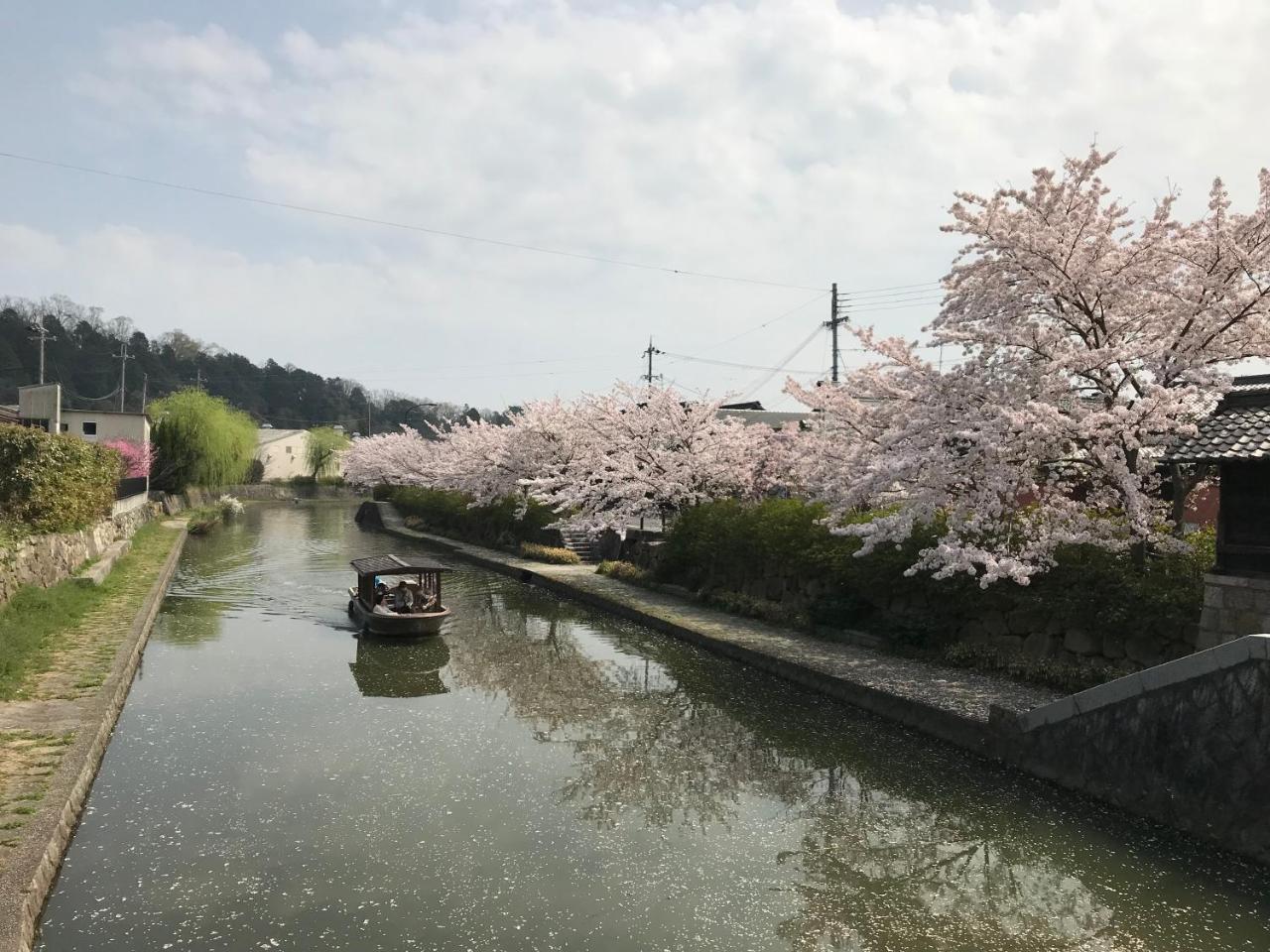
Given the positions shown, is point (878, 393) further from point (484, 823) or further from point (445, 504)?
point (445, 504)

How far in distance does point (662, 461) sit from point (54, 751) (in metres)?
18.4

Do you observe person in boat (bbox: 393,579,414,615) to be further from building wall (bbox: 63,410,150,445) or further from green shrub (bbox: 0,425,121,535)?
building wall (bbox: 63,410,150,445)

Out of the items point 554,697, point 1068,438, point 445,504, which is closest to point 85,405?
point 445,504

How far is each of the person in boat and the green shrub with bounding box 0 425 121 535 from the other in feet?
24.6

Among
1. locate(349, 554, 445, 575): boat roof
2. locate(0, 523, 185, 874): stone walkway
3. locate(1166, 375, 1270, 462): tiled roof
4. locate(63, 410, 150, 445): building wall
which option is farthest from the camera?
locate(63, 410, 150, 445): building wall

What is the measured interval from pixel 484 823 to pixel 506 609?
1500 cm

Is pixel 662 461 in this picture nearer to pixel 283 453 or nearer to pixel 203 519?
pixel 203 519

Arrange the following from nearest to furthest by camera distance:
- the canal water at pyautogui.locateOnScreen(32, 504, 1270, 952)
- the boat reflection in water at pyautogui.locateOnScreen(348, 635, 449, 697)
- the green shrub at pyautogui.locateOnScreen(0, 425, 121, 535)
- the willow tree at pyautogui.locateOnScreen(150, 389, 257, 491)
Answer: the canal water at pyautogui.locateOnScreen(32, 504, 1270, 952)
the boat reflection in water at pyautogui.locateOnScreen(348, 635, 449, 697)
the green shrub at pyautogui.locateOnScreen(0, 425, 121, 535)
the willow tree at pyautogui.locateOnScreen(150, 389, 257, 491)

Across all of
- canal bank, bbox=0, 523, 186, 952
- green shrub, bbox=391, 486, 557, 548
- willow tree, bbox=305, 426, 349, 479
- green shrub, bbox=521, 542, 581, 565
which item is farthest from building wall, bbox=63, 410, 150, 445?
canal bank, bbox=0, 523, 186, 952

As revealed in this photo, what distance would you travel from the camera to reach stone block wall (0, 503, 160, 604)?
50.3ft

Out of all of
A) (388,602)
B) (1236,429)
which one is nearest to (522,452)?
(388,602)

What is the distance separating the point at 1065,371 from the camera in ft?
42.1

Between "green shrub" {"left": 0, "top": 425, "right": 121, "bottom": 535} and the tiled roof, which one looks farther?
"green shrub" {"left": 0, "top": 425, "right": 121, "bottom": 535}

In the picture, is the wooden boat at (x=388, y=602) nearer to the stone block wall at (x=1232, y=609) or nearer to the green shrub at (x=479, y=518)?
the green shrub at (x=479, y=518)
